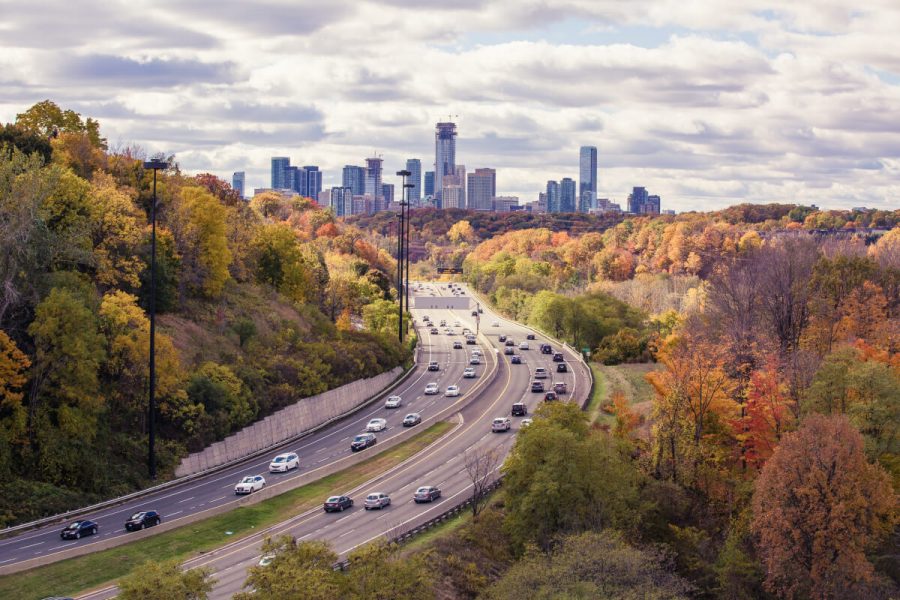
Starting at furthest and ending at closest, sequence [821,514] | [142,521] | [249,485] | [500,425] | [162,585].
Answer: [500,425] → [249,485] → [821,514] → [142,521] → [162,585]

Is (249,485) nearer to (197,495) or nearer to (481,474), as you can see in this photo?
(197,495)

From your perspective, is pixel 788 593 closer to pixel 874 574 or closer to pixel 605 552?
pixel 874 574

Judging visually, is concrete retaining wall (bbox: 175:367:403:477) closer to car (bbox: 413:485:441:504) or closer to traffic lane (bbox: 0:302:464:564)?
traffic lane (bbox: 0:302:464:564)

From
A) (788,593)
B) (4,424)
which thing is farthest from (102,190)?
(788,593)

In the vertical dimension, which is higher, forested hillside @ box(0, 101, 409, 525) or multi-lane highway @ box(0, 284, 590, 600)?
forested hillside @ box(0, 101, 409, 525)

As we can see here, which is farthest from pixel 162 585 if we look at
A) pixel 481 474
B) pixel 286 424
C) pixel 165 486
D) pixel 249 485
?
pixel 286 424

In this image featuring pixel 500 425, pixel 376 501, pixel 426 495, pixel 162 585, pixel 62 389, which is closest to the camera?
pixel 162 585

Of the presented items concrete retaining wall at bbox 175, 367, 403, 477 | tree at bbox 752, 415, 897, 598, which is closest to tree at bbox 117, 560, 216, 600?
concrete retaining wall at bbox 175, 367, 403, 477

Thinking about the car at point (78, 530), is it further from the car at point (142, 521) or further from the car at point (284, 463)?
the car at point (284, 463)
